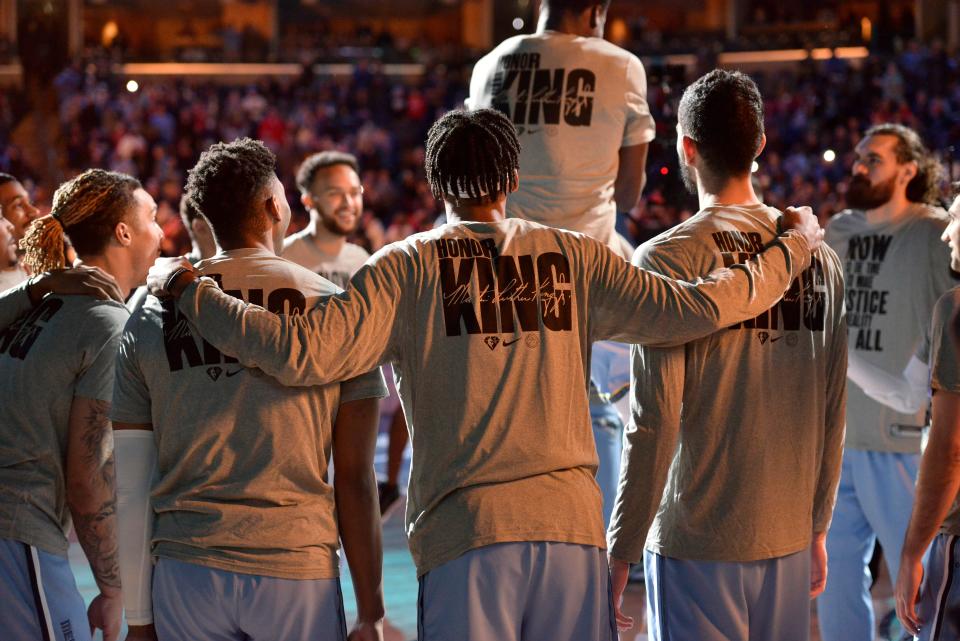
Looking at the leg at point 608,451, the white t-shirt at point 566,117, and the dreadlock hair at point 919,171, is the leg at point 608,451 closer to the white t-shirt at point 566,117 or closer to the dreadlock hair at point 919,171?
the white t-shirt at point 566,117

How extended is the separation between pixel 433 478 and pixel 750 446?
84cm

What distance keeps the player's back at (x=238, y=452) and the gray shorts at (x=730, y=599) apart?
866 millimetres

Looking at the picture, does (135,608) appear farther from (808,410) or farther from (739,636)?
(808,410)

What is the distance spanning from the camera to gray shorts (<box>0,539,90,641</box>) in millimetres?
3037

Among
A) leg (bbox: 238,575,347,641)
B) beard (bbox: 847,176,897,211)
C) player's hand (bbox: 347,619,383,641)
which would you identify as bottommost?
player's hand (bbox: 347,619,383,641)

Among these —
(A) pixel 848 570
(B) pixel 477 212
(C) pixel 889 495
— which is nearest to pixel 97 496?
(B) pixel 477 212

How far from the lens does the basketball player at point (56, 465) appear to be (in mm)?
3055

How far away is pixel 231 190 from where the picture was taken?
271cm

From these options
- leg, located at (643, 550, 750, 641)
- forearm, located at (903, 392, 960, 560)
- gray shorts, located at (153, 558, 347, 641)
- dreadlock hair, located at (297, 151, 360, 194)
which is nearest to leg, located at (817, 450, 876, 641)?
forearm, located at (903, 392, 960, 560)

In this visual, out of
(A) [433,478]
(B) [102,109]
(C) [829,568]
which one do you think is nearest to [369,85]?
(B) [102,109]

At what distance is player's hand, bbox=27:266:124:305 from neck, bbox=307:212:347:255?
320 centimetres

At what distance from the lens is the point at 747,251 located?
2.84m

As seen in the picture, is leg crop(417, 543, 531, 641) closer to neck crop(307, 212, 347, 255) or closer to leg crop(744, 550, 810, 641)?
leg crop(744, 550, 810, 641)

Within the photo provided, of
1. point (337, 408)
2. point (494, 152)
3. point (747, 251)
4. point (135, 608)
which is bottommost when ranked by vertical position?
point (135, 608)
